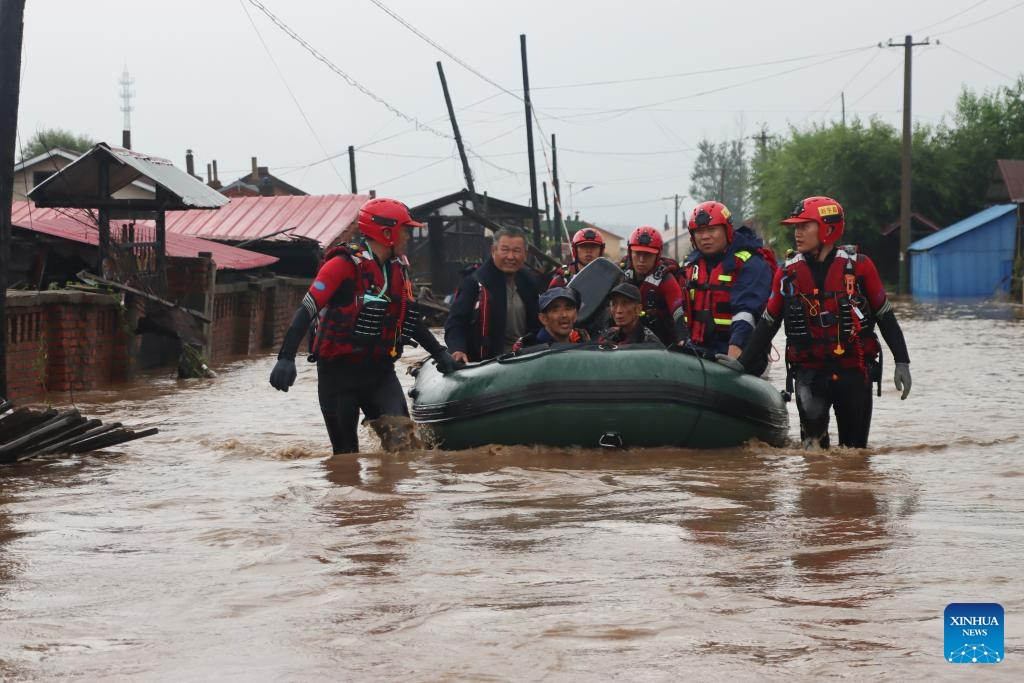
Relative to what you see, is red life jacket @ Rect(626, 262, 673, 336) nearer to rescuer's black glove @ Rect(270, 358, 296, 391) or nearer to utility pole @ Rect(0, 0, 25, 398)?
rescuer's black glove @ Rect(270, 358, 296, 391)

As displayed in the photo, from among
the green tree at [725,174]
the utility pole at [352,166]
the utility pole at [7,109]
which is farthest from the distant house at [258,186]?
the green tree at [725,174]

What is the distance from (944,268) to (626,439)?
Result: 3983 centimetres

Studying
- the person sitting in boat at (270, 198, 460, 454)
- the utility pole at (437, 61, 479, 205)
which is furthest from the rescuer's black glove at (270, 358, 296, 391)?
the utility pole at (437, 61, 479, 205)

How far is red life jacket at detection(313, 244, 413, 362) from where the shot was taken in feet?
26.3

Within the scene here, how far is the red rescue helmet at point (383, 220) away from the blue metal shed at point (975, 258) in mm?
39764

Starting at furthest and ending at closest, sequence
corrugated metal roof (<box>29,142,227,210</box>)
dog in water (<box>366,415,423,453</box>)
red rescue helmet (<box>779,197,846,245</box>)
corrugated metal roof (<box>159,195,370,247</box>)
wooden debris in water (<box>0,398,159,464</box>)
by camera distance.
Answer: corrugated metal roof (<box>159,195,370,247</box>)
corrugated metal roof (<box>29,142,227,210</box>)
wooden debris in water (<box>0,398,159,464</box>)
dog in water (<box>366,415,423,453</box>)
red rescue helmet (<box>779,197,846,245</box>)

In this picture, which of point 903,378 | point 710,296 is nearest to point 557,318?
point 710,296

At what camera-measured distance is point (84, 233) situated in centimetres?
1959

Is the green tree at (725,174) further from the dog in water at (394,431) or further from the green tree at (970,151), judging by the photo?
the dog in water at (394,431)

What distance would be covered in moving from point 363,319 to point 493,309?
1508 mm

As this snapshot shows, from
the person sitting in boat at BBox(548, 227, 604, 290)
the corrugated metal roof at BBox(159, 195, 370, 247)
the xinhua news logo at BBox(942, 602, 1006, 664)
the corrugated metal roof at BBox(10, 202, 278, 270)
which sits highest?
the corrugated metal roof at BBox(159, 195, 370, 247)

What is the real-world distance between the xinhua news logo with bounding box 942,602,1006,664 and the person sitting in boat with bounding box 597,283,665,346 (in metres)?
4.29

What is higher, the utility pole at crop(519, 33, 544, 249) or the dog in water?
the utility pole at crop(519, 33, 544, 249)

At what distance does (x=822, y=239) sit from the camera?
811cm
